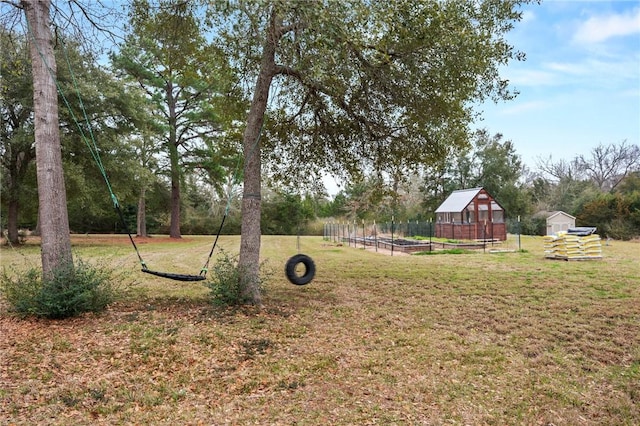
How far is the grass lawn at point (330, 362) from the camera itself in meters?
2.92

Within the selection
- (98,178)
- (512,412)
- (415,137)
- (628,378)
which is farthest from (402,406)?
(98,178)

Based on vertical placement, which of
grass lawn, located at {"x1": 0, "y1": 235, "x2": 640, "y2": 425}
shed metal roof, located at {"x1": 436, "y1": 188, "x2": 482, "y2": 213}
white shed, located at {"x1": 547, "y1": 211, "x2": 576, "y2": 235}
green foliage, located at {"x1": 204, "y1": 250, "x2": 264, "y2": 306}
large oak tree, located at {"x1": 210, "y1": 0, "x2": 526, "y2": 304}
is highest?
large oak tree, located at {"x1": 210, "y1": 0, "x2": 526, "y2": 304}

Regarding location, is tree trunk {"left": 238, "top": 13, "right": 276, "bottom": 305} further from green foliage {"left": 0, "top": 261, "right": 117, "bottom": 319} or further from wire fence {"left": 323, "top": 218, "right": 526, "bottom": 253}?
wire fence {"left": 323, "top": 218, "right": 526, "bottom": 253}

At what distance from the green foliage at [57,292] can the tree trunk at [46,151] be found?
4.7 inches

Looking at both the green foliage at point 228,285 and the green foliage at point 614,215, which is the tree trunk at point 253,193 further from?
the green foliage at point 614,215

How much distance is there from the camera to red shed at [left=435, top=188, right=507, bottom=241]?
2078 centimetres

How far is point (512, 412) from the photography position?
3.00 metres

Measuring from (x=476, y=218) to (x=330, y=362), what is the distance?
18.6m

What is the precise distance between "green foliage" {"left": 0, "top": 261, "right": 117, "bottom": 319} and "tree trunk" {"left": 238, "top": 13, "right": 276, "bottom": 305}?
5.77 feet

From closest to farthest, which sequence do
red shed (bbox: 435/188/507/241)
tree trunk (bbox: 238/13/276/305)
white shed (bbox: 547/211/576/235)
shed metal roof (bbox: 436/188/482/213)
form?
tree trunk (bbox: 238/13/276/305) → red shed (bbox: 435/188/507/241) → shed metal roof (bbox: 436/188/482/213) → white shed (bbox: 547/211/576/235)

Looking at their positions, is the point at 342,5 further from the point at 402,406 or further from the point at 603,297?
the point at 603,297

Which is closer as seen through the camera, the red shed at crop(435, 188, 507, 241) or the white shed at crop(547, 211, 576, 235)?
the red shed at crop(435, 188, 507, 241)

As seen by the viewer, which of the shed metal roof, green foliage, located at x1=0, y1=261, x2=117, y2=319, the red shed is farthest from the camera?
the shed metal roof

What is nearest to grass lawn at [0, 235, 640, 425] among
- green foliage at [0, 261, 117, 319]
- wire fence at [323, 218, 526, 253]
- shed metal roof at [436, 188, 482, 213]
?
green foliage at [0, 261, 117, 319]
